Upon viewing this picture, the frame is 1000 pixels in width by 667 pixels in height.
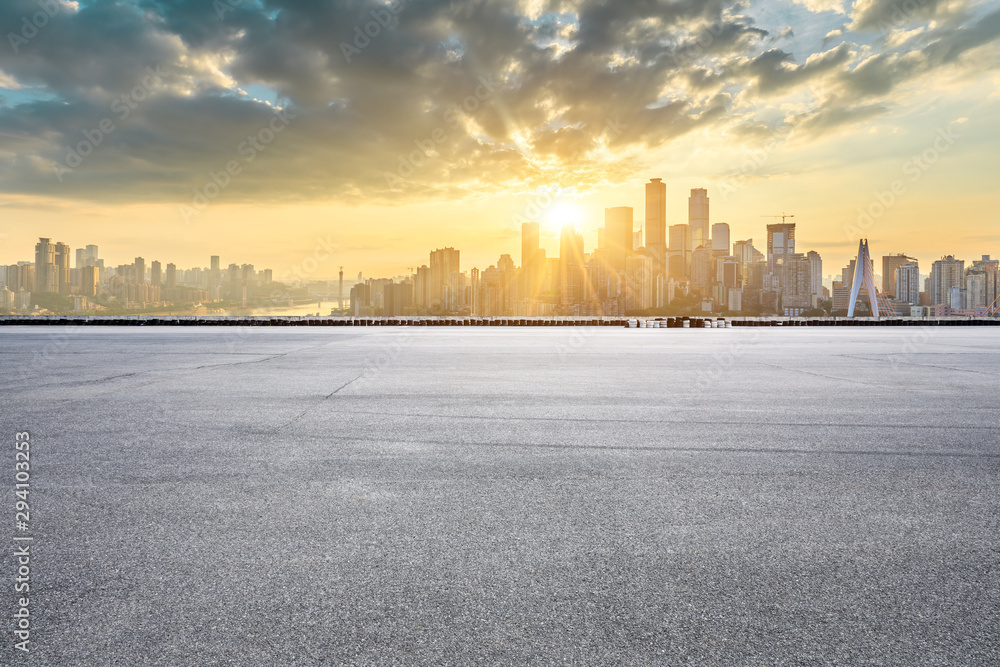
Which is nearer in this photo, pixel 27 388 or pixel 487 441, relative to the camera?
pixel 487 441

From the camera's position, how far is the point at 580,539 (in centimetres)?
464

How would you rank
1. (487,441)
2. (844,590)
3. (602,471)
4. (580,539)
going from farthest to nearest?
(487,441), (602,471), (580,539), (844,590)

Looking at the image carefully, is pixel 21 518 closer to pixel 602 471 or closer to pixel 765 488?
pixel 602 471

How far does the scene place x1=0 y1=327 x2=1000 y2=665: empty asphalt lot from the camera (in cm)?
327

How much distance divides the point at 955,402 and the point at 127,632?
14.1 m

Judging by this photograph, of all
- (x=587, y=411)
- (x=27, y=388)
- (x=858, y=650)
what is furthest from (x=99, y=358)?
(x=858, y=650)

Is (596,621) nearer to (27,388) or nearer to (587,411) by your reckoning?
(587,411)

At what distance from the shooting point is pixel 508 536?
4.70 metres

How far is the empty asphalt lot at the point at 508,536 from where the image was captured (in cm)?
327

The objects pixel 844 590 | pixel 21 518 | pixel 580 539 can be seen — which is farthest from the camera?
pixel 21 518

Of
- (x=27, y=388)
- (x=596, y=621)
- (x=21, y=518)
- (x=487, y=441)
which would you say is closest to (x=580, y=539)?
(x=596, y=621)

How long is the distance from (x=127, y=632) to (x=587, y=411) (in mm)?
8336

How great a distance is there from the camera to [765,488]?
604 cm

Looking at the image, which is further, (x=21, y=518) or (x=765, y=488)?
(x=765, y=488)
